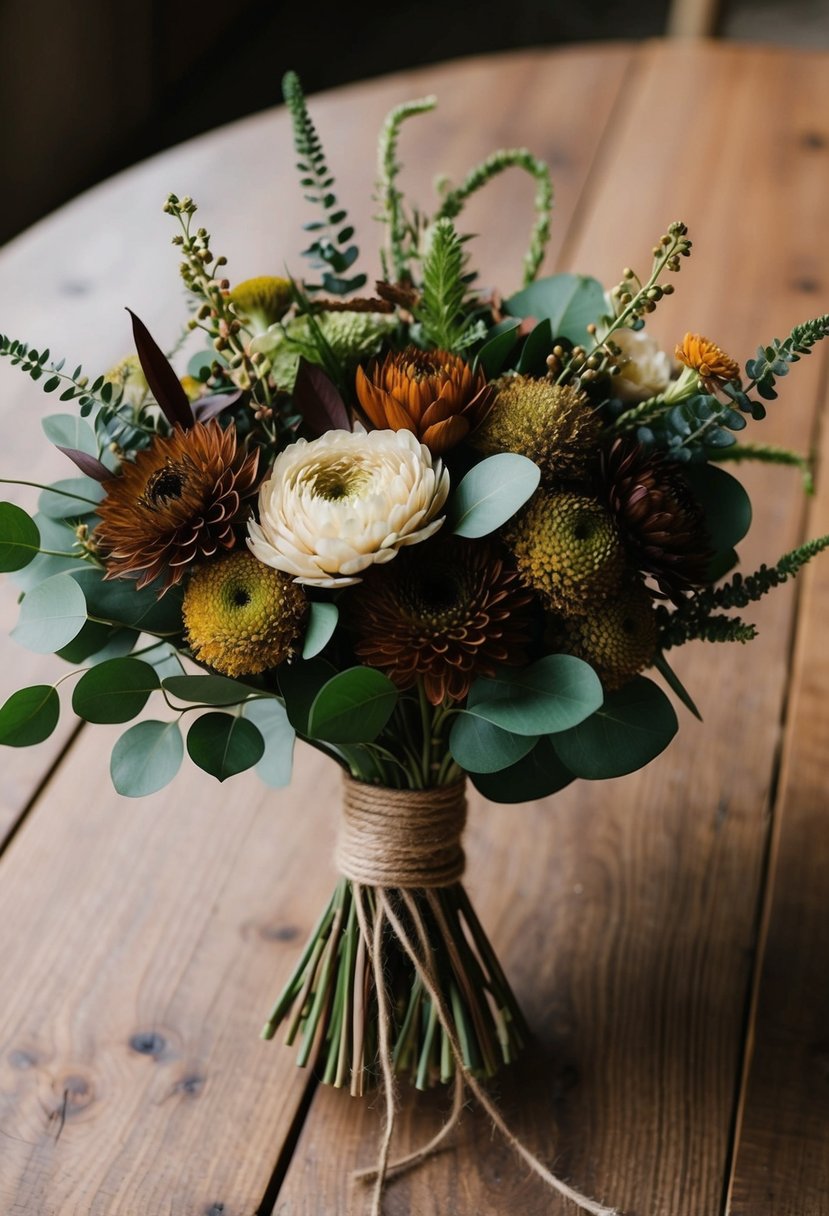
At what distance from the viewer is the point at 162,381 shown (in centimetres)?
64

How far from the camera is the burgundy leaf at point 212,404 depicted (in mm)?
664

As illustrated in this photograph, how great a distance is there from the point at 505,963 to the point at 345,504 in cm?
38

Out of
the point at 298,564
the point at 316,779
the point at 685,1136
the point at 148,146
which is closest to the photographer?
the point at 298,564

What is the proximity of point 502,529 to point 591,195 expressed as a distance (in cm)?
105

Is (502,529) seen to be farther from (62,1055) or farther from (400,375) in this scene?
(62,1055)

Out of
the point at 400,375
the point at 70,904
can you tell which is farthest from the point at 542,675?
the point at 70,904

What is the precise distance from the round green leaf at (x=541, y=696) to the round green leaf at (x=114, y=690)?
0.53 ft

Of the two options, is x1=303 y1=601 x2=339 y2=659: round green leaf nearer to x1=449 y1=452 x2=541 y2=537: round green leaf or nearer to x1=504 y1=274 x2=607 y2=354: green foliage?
x1=449 y1=452 x2=541 y2=537: round green leaf

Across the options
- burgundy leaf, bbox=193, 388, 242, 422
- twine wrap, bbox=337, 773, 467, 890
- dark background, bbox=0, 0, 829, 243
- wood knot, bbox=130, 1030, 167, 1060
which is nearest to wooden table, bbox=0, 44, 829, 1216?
wood knot, bbox=130, 1030, 167, 1060

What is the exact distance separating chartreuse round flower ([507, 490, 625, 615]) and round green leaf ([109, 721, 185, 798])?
→ 0.65ft

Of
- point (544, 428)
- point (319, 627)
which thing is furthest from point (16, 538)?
point (544, 428)

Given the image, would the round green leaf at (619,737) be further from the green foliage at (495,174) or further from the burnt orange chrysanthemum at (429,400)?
the green foliage at (495,174)

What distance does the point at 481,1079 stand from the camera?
0.77m

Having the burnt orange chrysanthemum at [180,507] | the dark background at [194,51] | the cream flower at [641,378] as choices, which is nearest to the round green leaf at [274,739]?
the burnt orange chrysanthemum at [180,507]
